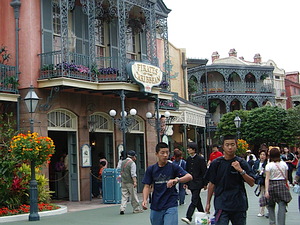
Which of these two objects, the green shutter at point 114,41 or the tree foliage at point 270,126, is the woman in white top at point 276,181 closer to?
the green shutter at point 114,41

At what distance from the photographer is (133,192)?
14148 mm

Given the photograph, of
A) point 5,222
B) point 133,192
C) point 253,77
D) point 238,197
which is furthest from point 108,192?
point 253,77

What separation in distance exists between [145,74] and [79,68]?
307 cm

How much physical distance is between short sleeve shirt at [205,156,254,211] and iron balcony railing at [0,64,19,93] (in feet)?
37.2

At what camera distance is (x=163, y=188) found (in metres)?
7.23

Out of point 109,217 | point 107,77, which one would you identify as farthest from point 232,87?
point 109,217

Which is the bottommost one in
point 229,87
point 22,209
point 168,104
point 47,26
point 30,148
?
point 22,209

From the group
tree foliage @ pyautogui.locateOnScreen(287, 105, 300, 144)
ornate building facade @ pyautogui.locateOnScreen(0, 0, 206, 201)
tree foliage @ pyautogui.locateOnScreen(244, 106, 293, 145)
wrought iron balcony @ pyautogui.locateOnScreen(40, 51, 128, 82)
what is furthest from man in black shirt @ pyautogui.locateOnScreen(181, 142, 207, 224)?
tree foliage @ pyautogui.locateOnScreen(244, 106, 293, 145)

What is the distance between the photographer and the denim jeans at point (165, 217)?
279 inches

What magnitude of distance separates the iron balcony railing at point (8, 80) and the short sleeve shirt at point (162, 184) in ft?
33.8

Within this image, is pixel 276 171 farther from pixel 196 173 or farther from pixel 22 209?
pixel 22 209

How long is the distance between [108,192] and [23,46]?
590 centimetres

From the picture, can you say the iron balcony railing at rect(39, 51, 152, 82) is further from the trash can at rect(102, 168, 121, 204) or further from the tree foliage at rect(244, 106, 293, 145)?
the tree foliage at rect(244, 106, 293, 145)

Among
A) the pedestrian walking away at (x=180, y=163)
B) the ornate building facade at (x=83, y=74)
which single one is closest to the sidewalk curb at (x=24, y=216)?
the ornate building facade at (x=83, y=74)
